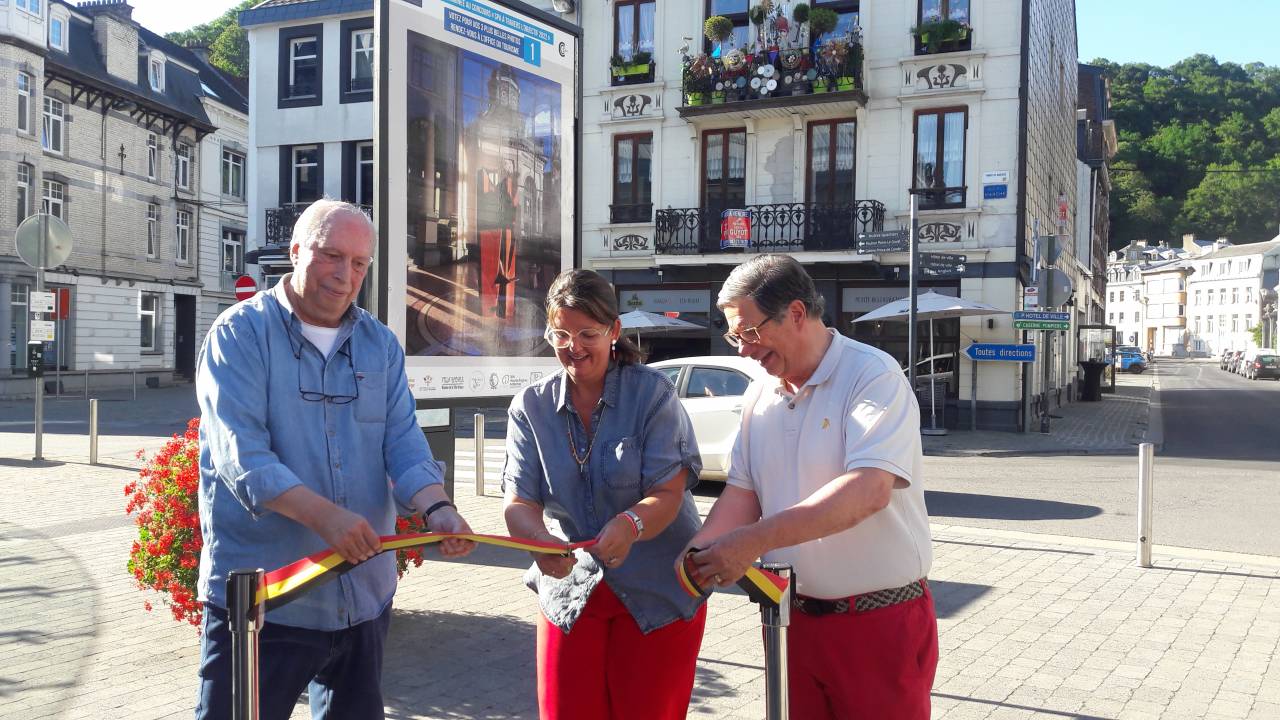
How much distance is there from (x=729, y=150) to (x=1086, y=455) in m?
10.8

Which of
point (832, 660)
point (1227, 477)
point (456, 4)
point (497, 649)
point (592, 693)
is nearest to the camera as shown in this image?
point (832, 660)

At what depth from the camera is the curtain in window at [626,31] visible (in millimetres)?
24438

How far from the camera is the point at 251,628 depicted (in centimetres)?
230

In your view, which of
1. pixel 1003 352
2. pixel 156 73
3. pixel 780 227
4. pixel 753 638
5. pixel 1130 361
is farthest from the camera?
pixel 1130 361

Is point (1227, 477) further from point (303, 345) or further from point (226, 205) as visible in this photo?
point (226, 205)

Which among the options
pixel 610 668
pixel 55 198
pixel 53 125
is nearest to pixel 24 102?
pixel 53 125

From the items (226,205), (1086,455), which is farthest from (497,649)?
(226,205)

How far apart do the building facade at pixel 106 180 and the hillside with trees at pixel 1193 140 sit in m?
80.5

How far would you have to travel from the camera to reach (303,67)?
102 ft

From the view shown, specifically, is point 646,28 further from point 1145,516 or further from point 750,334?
point 750,334

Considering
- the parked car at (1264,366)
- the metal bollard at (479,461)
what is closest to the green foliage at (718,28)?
the metal bollard at (479,461)

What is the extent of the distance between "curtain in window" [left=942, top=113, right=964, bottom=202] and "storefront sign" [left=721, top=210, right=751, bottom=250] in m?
4.33

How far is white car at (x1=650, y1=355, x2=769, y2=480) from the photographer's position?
1148 centimetres

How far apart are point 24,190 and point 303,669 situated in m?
35.1
